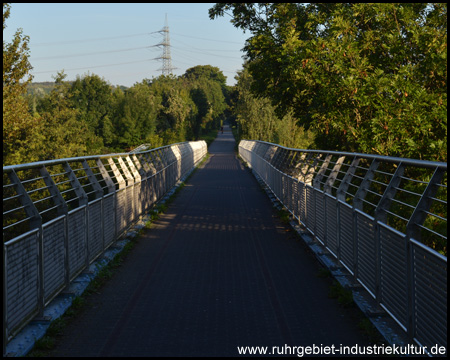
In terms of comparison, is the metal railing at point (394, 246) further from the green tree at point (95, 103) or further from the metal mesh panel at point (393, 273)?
the green tree at point (95, 103)

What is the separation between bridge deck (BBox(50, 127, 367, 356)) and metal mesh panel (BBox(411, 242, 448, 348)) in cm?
77

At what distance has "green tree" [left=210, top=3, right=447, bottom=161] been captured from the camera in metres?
11.4

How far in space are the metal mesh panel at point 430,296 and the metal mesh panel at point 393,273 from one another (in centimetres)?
Result: 29

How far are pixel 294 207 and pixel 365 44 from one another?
4.95 m

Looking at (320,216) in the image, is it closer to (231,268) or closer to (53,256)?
(231,268)

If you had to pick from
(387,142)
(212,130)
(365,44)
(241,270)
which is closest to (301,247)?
(241,270)

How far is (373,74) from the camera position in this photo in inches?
488

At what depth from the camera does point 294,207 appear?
41.2 feet

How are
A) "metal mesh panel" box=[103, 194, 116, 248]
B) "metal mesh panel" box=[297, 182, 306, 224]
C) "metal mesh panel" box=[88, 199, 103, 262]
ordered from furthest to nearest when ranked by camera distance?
"metal mesh panel" box=[297, 182, 306, 224], "metal mesh panel" box=[103, 194, 116, 248], "metal mesh panel" box=[88, 199, 103, 262]

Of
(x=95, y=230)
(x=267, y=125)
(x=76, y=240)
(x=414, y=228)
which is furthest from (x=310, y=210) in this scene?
(x=267, y=125)

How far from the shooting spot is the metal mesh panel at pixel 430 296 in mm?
3984

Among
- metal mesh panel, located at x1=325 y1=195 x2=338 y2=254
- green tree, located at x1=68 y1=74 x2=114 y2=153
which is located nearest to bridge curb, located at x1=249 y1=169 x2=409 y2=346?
metal mesh panel, located at x1=325 y1=195 x2=338 y2=254

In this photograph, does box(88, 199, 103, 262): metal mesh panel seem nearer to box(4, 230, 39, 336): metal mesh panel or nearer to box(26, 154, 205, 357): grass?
box(26, 154, 205, 357): grass

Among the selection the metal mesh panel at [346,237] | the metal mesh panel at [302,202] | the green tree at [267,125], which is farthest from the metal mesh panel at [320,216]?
the green tree at [267,125]
